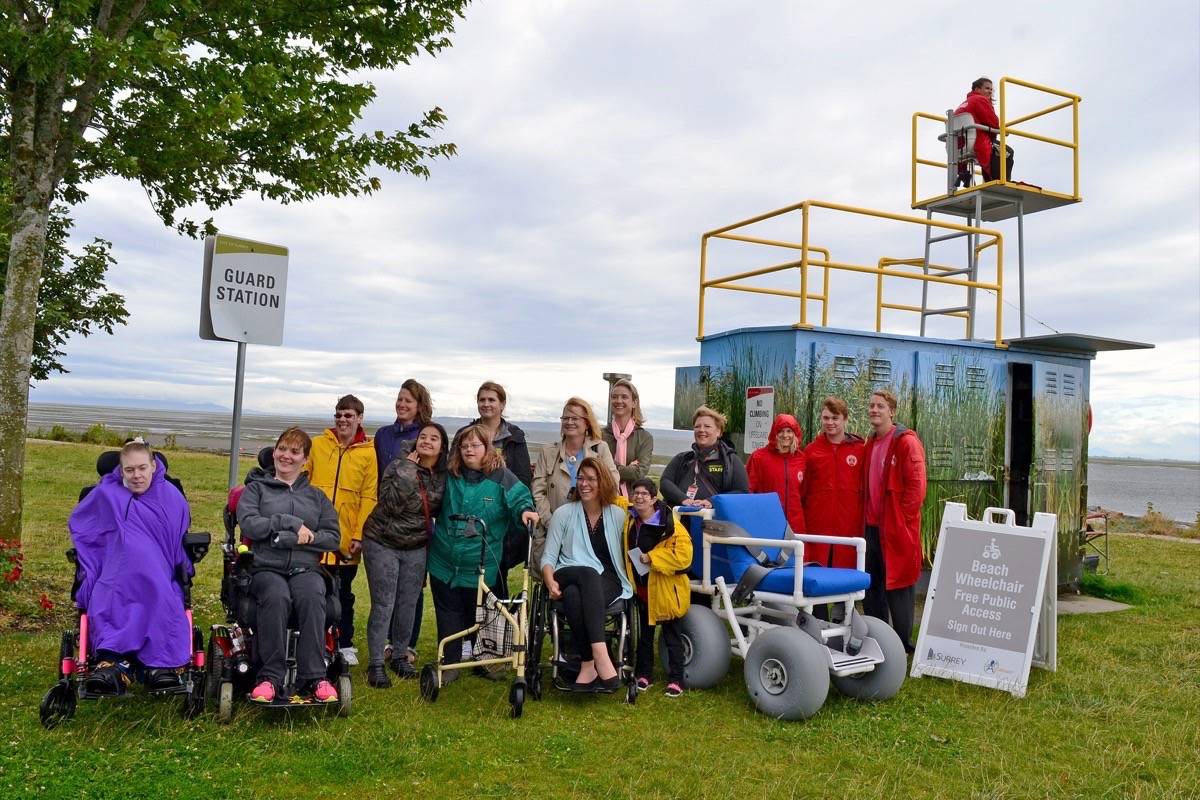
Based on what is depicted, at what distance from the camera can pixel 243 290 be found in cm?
638

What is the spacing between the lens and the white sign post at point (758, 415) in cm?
841

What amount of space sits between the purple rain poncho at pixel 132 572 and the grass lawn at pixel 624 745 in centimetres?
40

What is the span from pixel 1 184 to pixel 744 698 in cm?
854

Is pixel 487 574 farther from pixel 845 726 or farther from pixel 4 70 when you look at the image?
pixel 4 70

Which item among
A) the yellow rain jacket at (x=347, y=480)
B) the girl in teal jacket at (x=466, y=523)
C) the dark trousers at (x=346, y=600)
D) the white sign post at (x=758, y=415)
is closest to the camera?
the girl in teal jacket at (x=466, y=523)

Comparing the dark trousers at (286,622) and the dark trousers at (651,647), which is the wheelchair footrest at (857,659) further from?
the dark trousers at (286,622)

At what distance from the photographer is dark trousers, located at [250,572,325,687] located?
16.1 feet

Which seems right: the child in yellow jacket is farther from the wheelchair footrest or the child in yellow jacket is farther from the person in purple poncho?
the person in purple poncho

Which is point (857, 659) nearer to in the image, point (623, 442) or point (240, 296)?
point (623, 442)

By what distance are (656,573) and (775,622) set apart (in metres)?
0.95

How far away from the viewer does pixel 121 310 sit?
60.6ft

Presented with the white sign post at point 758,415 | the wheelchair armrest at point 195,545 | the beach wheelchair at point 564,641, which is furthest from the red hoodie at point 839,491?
the wheelchair armrest at point 195,545

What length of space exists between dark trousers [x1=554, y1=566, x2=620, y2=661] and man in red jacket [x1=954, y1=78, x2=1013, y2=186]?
6.70 meters

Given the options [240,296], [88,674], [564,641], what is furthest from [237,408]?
[564,641]
